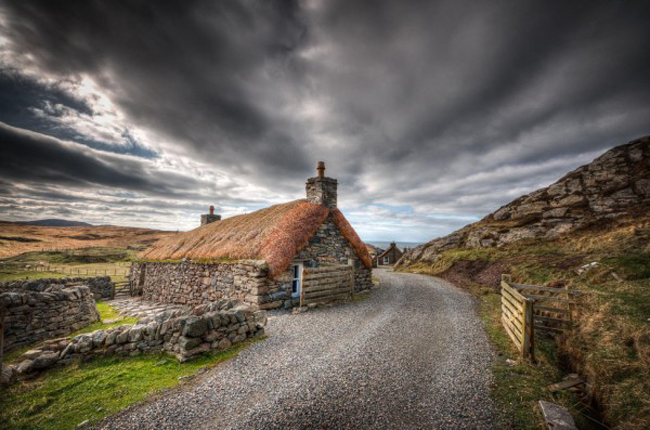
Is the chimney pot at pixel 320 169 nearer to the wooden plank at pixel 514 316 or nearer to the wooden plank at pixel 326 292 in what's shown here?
the wooden plank at pixel 326 292

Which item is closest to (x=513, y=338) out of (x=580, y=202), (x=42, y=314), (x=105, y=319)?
(x=42, y=314)

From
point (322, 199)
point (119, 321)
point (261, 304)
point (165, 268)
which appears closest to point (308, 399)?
point (261, 304)

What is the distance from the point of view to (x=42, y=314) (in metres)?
9.34

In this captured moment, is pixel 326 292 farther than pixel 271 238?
No

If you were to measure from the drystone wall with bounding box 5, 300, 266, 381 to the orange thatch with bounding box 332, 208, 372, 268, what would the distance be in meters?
8.70

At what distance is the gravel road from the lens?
373 cm

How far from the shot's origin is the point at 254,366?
5.52 m

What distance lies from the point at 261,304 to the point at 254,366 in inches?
196

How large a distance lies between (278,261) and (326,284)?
2.73m

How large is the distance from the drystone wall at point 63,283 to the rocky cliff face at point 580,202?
103 ft

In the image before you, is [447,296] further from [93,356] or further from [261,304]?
[93,356]

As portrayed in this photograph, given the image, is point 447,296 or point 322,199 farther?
point 322,199

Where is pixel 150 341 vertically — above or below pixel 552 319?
below

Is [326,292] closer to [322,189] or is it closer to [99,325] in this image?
[322,189]
